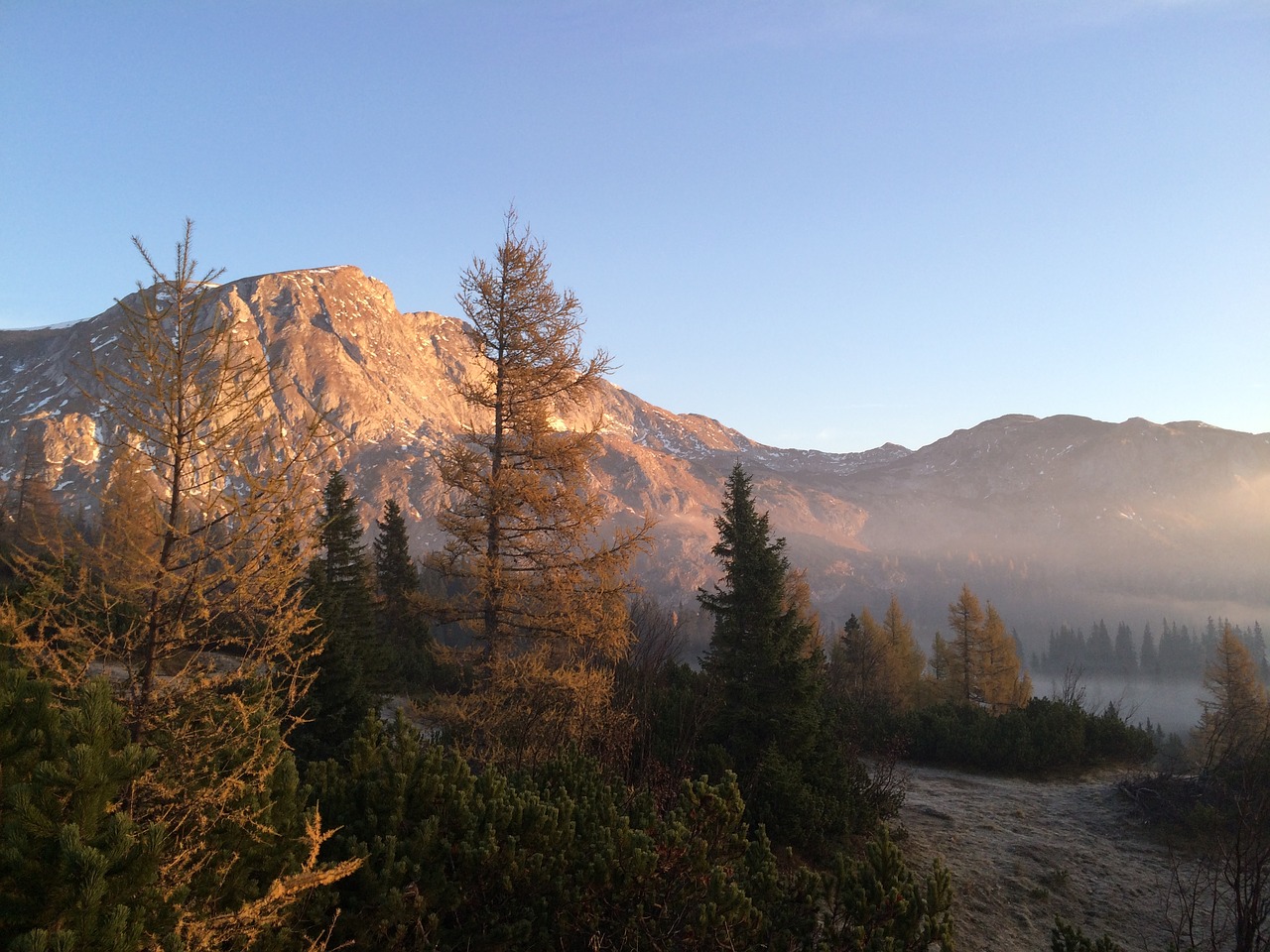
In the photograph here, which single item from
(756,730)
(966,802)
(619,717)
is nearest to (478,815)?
(619,717)

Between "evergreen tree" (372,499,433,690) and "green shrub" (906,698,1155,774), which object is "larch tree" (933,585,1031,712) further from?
"evergreen tree" (372,499,433,690)

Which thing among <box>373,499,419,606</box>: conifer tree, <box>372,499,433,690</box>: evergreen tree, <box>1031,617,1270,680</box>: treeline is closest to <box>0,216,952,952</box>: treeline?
<box>372,499,433,690</box>: evergreen tree

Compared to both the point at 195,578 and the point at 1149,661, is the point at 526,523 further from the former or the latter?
the point at 1149,661

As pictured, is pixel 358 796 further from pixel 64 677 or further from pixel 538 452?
pixel 538 452

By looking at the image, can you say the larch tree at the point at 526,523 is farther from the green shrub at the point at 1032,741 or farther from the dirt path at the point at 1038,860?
the green shrub at the point at 1032,741

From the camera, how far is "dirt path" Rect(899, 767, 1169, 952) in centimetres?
777

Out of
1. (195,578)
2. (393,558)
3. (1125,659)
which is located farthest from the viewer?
(1125,659)

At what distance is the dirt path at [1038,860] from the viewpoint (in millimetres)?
7773

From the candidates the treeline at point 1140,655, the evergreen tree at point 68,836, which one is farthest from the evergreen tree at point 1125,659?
the evergreen tree at point 68,836

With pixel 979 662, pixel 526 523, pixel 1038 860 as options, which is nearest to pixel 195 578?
pixel 526 523

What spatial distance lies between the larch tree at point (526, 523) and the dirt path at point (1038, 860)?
228 inches

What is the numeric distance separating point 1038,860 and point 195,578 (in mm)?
11167

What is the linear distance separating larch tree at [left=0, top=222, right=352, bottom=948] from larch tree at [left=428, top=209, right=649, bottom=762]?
680 cm

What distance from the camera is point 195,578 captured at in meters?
4.50
